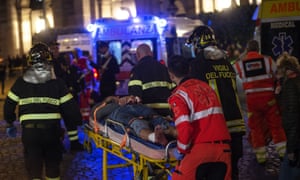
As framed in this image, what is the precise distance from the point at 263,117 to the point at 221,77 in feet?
10.5

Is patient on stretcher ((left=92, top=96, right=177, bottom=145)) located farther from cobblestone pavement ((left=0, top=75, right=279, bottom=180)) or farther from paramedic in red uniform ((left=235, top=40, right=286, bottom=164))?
paramedic in red uniform ((left=235, top=40, right=286, bottom=164))

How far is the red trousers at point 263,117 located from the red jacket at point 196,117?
3733 mm

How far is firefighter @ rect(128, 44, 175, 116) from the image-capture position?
285 inches

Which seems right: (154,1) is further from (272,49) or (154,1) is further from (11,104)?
(11,104)

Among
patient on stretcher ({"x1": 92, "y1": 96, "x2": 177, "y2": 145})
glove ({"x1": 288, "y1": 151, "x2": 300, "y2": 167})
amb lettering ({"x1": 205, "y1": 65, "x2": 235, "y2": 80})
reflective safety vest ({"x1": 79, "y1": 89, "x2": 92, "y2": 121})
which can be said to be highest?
amb lettering ({"x1": 205, "y1": 65, "x2": 235, "y2": 80})

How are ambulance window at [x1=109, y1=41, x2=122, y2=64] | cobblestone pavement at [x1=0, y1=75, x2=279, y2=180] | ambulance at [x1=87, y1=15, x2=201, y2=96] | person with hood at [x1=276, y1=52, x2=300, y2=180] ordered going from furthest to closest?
ambulance window at [x1=109, y1=41, x2=122, y2=64] < ambulance at [x1=87, y1=15, x2=201, y2=96] < cobblestone pavement at [x1=0, y1=75, x2=279, y2=180] < person with hood at [x1=276, y1=52, x2=300, y2=180]

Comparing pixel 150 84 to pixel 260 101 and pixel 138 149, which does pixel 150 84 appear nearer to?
pixel 260 101

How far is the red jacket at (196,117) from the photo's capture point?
4.08m

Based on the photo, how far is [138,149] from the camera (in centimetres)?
537

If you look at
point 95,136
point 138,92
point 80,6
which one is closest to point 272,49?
point 138,92

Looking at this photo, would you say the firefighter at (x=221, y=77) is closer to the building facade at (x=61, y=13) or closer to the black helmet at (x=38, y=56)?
the black helmet at (x=38, y=56)

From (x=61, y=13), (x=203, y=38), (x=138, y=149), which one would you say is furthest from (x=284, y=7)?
(x=61, y=13)

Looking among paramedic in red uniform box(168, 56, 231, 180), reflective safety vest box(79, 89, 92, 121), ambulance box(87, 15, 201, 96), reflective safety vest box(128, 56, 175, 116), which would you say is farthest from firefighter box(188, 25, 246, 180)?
ambulance box(87, 15, 201, 96)

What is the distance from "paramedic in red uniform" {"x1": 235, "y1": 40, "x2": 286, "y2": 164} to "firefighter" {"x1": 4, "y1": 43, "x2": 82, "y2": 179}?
3.26 m
